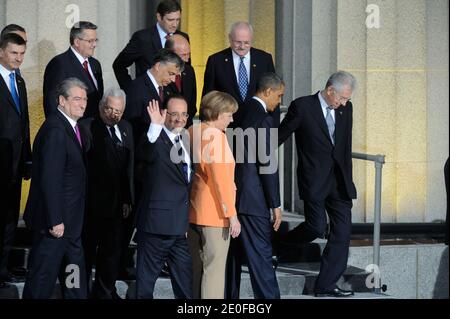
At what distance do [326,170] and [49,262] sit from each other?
7.56ft

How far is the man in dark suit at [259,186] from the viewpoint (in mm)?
10203

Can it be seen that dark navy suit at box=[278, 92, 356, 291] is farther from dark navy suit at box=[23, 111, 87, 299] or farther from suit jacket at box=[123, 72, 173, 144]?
dark navy suit at box=[23, 111, 87, 299]

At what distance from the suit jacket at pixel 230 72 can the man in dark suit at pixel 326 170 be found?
1.10 feet

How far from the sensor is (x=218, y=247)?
10039 millimetres

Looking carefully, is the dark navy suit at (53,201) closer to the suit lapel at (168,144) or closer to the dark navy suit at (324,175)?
the suit lapel at (168,144)

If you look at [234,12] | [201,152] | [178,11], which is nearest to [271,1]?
[234,12]

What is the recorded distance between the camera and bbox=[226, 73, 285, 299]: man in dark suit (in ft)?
33.5

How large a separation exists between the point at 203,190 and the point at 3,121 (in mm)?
1638

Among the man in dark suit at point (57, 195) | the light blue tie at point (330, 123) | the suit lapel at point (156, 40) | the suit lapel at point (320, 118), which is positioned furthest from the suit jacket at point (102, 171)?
the light blue tie at point (330, 123)

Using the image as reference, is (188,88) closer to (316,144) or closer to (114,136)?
(114,136)

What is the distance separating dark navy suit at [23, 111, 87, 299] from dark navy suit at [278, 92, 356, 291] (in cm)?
175

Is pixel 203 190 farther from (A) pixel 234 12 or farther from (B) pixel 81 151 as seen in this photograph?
(A) pixel 234 12

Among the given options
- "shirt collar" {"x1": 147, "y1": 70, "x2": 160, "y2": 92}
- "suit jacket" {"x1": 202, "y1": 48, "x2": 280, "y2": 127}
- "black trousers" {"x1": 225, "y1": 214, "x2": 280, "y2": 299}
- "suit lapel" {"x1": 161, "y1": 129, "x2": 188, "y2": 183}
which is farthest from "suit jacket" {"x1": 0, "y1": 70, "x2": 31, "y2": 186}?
"black trousers" {"x1": 225, "y1": 214, "x2": 280, "y2": 299}

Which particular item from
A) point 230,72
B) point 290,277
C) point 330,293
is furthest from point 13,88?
point 330,293
